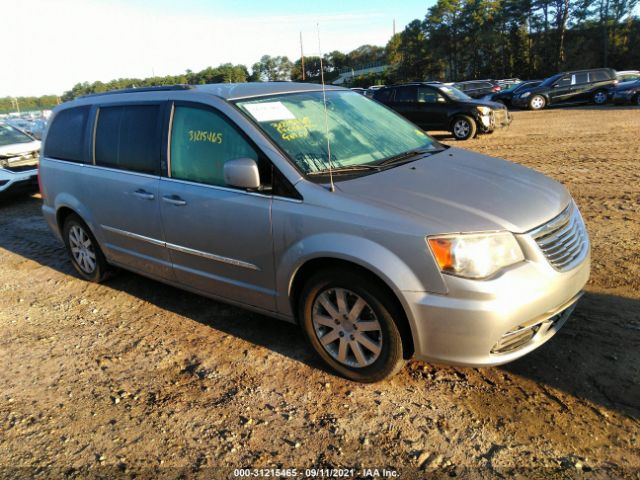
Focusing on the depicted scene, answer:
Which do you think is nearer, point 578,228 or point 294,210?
point 294,210

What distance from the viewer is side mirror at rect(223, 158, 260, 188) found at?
3.11m

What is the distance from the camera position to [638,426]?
8.38 feet

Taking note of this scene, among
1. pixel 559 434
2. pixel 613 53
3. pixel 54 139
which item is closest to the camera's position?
pixel 559 434

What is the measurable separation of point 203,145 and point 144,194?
0.70m

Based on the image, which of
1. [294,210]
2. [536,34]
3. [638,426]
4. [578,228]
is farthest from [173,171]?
[536,34]

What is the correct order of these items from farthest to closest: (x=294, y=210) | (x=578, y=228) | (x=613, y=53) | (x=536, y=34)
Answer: (x=536, y=34) → (x=613, y=53) → (x=578, y=228) → (x=294, y=210)

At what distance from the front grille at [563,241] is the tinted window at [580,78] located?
22.4 m

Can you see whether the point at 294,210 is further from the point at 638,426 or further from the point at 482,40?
the point at 482,40

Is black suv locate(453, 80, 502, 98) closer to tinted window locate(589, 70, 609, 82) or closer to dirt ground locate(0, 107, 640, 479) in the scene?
tinted window locate(589, 70, 609, 82)

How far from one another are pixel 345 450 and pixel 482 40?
60.1m

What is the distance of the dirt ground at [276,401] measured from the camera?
8.27 feet

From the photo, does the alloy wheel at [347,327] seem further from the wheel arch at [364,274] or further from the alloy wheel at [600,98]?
the alloy wheel at [600,98]

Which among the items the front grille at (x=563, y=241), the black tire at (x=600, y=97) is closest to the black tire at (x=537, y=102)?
the black tire at (x=600, y=97)

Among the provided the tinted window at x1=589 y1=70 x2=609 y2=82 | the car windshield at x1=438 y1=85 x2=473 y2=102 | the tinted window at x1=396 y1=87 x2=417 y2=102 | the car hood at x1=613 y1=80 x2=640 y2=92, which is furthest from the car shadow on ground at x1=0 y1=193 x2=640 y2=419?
the tinted window at x1=589 y1=70 x2=609 y2=82
